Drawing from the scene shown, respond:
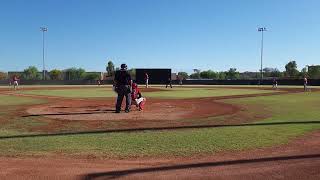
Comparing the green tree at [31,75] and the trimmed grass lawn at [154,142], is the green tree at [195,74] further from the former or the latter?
the trimmed grass lawn at [154,142]

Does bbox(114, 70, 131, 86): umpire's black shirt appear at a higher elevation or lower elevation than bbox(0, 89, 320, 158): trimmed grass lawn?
higher

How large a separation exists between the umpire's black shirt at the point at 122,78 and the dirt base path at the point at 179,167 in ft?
26.5

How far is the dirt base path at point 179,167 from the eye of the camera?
277 inches

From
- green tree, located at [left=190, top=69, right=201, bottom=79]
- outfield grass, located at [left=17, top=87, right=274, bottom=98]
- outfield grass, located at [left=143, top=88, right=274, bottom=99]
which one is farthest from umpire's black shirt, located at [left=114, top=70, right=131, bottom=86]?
green tree, located at [left=190, top=69, right=201, bottom=79]

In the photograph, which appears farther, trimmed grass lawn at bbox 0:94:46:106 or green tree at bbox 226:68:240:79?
green tree at bbox 226:68:240:79

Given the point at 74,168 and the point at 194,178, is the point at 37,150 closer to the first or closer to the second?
the point at 74,168

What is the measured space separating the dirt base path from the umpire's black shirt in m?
8.07

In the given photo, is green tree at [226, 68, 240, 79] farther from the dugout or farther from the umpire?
the umpire

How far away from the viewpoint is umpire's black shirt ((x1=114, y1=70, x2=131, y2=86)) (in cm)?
1633

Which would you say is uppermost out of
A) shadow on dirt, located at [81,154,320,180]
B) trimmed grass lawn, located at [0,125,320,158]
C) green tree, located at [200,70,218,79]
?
green tree, located at [200,70,218,79]

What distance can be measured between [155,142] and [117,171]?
102 inches

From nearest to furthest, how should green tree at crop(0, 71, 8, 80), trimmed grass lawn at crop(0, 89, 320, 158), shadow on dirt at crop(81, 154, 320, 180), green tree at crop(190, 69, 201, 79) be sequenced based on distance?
shadow on dirt at crop(81, 154, 320, 180), trimmed grass lawn at crop(0, 89, 320, 158), green tree at crop(0, 71, 8, 80), green tree at crop(190, 69, 201, 79)

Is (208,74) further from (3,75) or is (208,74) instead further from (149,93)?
(149,93)

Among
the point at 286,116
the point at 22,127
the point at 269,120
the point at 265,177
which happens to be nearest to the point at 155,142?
the point at 265,177
